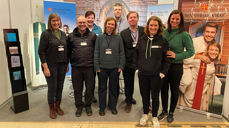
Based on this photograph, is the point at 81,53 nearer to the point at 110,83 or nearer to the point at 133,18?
the point at 110,83

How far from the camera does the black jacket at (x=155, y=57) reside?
2123 millimetres

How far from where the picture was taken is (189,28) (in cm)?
287

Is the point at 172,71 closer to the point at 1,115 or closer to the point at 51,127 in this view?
the point at 51,127

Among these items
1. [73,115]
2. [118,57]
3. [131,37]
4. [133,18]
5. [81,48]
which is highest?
[133,18]

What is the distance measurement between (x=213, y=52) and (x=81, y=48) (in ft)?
6.58

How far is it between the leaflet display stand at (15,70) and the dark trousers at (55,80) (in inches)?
22.0

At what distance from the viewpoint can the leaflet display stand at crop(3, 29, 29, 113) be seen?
8.63 feet

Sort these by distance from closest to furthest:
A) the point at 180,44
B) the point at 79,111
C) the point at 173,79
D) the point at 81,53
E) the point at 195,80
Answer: the point at 180,44
the point at 173,79
the point at 81,53
the point at 79,111
the point at 195,80

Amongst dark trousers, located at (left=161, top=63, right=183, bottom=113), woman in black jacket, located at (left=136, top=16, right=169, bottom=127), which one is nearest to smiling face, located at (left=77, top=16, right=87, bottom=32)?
woman in black jacket, located at (left=136, top=16, right=169, bottom=127)

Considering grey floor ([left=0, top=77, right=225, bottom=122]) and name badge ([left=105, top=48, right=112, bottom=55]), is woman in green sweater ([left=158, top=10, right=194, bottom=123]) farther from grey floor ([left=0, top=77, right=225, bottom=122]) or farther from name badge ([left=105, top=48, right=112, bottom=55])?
name badge ([left=105, top=48, right=112, bottom=55])

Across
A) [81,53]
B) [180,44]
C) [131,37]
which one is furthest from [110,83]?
[180,44]

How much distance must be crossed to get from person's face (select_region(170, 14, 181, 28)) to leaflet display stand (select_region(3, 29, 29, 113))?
94.2 inches

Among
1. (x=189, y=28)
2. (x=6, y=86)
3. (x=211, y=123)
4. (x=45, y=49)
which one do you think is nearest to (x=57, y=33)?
(x=45, y=49)

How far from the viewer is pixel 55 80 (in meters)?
2.49
